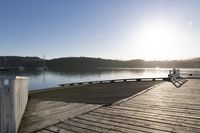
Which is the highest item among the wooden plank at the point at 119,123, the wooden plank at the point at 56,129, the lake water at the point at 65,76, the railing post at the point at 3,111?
the railing post at the point at 3,111

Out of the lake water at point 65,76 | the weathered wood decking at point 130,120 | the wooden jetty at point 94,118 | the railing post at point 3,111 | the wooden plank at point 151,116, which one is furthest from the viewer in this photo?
the lake water at point 65,76

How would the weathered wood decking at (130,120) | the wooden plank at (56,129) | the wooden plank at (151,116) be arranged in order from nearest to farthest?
the wooden plank at (56,129) < the weathered wood decking at (130,120) < the wooden plank at (151,116)

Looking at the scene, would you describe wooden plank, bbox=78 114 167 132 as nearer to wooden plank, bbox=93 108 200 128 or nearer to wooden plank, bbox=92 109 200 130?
wooden plank, bbox=92 109 200 130

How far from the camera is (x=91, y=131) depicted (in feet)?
15.0

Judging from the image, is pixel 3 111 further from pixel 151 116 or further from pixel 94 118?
pixel 151 116

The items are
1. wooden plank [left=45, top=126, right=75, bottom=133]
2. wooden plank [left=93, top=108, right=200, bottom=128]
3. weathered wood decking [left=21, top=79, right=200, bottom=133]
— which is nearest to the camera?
wooden plank [left=45, top=126, right=75, bottom=133]

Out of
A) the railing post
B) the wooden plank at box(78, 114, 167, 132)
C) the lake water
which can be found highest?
the railing post

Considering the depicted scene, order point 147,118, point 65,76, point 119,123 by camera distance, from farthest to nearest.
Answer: point 65,76 → point 147,118 → point 119,123

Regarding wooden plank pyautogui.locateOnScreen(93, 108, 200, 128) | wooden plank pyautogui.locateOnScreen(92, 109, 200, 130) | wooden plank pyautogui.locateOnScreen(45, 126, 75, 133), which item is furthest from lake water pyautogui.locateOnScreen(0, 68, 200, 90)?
wooden plank pyautogui.locateOnScreen(45, 126, 75, 133)

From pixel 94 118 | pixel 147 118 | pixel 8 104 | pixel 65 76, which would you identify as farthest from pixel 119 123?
pixel 65 76

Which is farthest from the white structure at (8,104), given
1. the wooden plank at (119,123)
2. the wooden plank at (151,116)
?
the wooden plank at (151,116)

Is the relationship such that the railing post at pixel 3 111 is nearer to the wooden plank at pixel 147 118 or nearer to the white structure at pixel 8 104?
the white structure at pixel 8 104

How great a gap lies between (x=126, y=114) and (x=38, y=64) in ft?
554

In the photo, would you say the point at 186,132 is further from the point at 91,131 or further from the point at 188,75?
the point at 188,75
